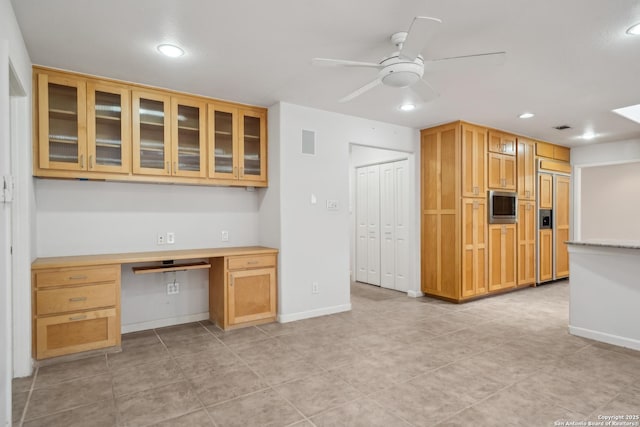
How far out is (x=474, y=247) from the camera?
16.7ft

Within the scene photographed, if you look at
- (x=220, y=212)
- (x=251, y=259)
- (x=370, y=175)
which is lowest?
(x=251, y=259)

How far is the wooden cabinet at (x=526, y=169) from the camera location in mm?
5807

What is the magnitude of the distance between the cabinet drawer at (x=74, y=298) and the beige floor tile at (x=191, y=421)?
1.44m

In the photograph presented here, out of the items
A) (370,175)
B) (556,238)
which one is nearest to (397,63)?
(370,175)

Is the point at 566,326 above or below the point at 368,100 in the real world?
below

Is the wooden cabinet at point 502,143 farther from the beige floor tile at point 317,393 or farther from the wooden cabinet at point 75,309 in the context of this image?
the wooden cabinet at point 75,309

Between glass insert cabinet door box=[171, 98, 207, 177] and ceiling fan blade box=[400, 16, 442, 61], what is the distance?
7.79 feet

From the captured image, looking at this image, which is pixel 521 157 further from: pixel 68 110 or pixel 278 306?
pixel 68 110

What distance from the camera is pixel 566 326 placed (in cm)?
401

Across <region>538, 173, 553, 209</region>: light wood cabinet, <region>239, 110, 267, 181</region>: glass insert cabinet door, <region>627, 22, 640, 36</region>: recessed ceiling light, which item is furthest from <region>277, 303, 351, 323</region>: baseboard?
<region>538, 173, 553, 209</region>: light wood cabinet

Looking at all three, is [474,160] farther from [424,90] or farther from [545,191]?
[424,90]

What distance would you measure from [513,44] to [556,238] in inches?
197

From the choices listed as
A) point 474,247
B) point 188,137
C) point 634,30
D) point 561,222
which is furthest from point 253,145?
point 561,222

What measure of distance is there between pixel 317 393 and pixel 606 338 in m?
2.87
